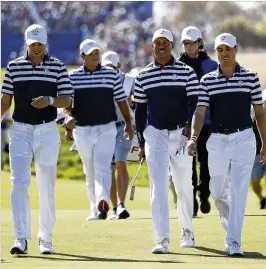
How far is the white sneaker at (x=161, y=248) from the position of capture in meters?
12.2

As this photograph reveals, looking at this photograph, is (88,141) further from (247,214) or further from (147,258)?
(147,258)

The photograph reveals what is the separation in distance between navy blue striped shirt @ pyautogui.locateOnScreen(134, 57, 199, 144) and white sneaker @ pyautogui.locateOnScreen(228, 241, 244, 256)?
134cm

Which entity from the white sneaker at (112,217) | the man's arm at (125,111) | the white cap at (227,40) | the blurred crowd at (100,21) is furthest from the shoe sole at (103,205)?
the blurred crowd at (100,21)

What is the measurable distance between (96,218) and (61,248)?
10.6 feet

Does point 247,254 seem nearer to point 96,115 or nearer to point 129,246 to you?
point 129,246

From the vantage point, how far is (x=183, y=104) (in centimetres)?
1270

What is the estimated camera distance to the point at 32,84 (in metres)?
12.3

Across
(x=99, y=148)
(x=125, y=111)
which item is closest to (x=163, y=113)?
(x=125, y=111)

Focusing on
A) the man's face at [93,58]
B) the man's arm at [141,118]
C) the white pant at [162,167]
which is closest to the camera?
the white pant at [162,167]

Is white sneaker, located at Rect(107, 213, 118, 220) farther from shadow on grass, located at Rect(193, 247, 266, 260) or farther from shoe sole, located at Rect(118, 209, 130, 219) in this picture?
shadow on grass, located at Rect(193, 247, 266, 260)

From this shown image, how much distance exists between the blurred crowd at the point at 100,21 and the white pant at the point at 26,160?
2025 inches

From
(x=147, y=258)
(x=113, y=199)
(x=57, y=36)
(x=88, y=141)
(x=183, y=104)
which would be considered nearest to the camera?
(x=147, y=258)

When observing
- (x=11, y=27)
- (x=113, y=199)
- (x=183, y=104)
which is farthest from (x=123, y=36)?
(x=183, y=104)

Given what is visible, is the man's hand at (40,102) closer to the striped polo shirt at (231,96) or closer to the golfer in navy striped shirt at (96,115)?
the striped polo shirt at (231,96)
